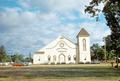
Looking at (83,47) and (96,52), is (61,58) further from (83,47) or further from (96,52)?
(96,52)

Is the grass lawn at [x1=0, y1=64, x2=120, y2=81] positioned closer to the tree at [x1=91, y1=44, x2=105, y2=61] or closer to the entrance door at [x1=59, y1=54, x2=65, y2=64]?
the entrance door at [x1=59, y1=54, x2=65, y2=64]

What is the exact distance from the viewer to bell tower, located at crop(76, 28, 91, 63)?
576ft

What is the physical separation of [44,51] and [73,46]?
1406 centimetres

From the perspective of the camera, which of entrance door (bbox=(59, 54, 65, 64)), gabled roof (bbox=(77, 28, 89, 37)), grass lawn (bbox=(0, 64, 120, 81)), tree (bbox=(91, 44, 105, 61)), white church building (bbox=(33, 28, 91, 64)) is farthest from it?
tree (bbox=(91, 44, 105, 61))

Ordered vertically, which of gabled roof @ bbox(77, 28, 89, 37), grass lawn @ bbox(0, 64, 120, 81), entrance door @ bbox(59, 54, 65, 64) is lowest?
grass lawn @ bbox(0, 64, 120, 81)

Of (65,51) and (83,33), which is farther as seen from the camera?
(83,33)

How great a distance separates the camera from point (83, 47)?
178125 mm

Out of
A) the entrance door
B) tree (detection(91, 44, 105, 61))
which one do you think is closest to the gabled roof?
tree (detection(91, 44, 105, 61))

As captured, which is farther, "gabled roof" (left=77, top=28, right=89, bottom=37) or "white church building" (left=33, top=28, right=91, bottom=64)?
"gabled roof" (left=77, top=28, right=89, bottom=37)

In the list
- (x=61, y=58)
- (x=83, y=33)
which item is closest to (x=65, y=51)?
(x=61, y=58)

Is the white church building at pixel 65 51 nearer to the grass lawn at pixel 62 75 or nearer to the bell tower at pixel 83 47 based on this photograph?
the bell tower at pixel 83 47

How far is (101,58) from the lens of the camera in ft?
599

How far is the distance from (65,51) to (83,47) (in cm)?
923

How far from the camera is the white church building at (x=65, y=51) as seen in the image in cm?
17700
